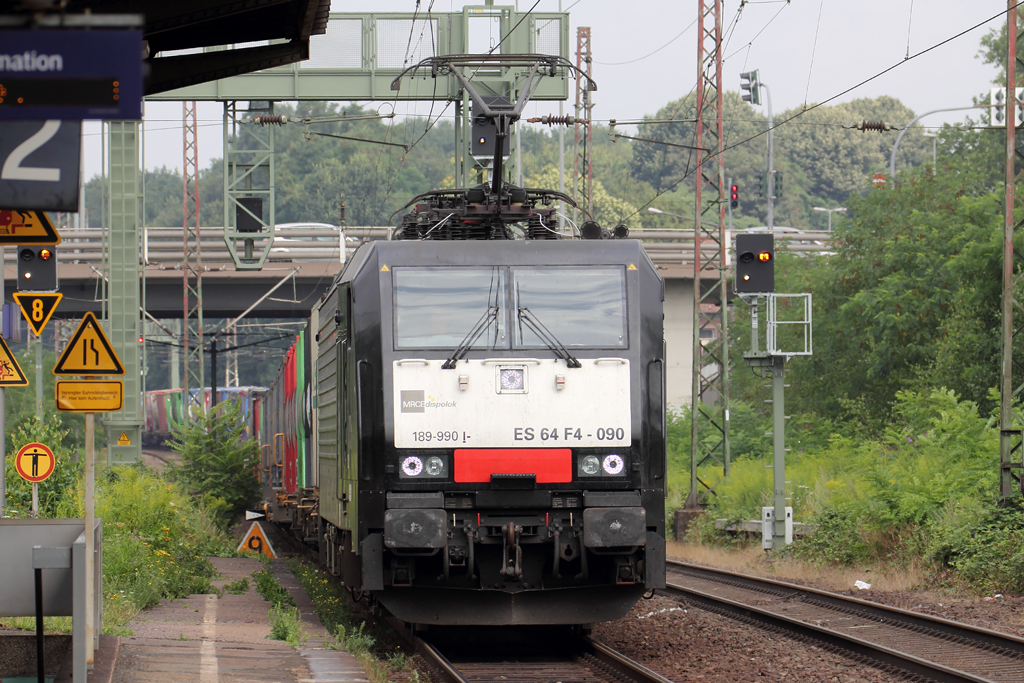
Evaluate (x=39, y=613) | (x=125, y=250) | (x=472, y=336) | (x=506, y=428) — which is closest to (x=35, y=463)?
(x=125, y=250)

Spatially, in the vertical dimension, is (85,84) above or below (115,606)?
above

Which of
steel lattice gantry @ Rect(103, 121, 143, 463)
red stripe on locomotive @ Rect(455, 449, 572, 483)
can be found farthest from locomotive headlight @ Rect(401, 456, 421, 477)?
steel lattice gantry @ Rect(103, 121, 143, 463)

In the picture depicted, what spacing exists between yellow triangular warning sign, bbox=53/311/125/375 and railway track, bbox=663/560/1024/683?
6.47 meters

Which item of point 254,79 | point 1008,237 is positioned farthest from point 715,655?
point 254,79

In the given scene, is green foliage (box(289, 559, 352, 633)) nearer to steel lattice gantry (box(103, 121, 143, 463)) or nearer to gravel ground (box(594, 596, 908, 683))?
gravel ground (box(594, 596, 908, 683))

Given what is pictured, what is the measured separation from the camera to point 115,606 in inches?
472

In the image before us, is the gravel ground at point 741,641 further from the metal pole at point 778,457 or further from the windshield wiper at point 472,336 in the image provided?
the metal pole at point 778,457

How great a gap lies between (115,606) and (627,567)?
5.19 m

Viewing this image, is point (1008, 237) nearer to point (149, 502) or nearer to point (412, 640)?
point (412, 640)

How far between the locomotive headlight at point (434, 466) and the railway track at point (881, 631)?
3.84 metres

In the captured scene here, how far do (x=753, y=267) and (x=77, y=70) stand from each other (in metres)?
16.0

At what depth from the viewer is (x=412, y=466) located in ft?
32.0

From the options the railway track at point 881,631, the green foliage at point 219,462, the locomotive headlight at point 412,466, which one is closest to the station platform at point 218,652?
the locomotive headlight at point 412,466

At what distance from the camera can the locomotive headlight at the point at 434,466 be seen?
32.0 ft
